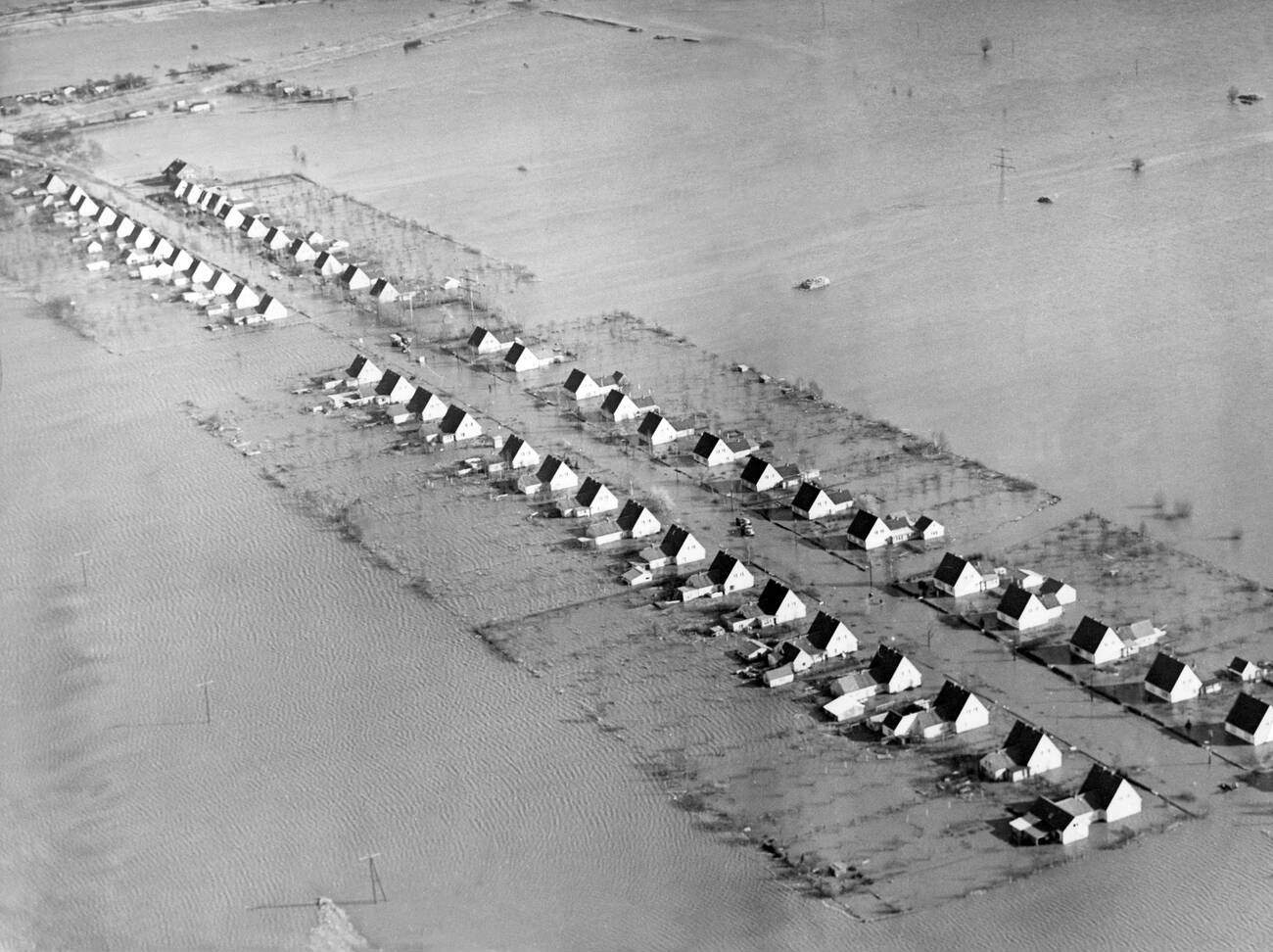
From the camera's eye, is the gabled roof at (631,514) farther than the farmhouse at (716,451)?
No

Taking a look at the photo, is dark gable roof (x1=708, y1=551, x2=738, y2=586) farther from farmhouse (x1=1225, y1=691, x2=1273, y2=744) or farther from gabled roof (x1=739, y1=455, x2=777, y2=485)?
farmhouse (x1=1225, y1=691, x2=1273, y2=744)

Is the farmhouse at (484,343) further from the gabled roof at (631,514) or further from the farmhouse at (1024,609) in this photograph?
the farmhouse at (1024,609)

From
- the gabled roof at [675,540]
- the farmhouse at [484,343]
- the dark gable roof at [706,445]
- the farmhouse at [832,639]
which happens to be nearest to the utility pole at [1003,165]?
the farmhouse at [484,343]

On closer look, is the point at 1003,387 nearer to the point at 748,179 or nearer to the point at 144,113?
the point at 748,179

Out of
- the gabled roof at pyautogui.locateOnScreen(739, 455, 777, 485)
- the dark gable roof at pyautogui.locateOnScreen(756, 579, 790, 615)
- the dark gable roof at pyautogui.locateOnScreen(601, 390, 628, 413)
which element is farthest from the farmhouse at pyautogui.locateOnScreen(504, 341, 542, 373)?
the dark gable roof at pyautogui.locateOnScreen(756, 579, 790, 615)

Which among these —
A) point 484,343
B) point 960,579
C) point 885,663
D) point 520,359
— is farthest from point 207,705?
point 484,343

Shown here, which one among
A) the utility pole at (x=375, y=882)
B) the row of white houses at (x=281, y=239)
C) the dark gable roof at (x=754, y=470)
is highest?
the row of white houses at (x=281, y=239)

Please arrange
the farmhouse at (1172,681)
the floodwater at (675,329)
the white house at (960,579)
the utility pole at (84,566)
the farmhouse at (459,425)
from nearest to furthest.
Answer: the floodwater at (675,329) → the farmhouse at (1172,681) → the white house at (960,579) → the utility pole at (84,566) → the farmhouse at (459,425)
